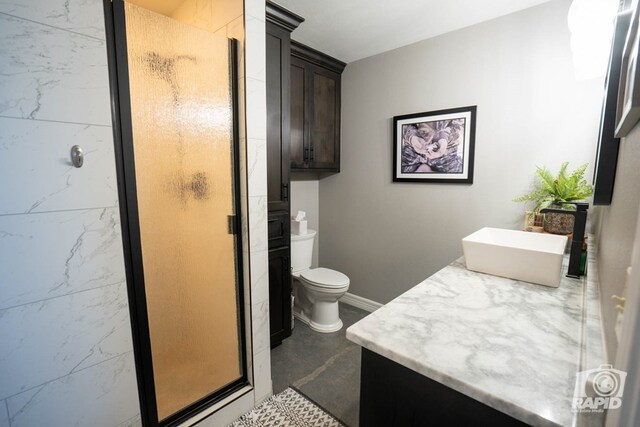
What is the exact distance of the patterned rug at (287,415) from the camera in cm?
160

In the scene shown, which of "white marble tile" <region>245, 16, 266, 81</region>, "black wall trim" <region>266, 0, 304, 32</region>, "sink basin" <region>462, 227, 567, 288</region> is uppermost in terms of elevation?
"black wall trim" <region>266, 0, 304, 32</region>

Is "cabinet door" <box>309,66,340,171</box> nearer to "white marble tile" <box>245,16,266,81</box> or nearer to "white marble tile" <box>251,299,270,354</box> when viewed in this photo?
"white marble tile" <box>245,16,266,81</box>

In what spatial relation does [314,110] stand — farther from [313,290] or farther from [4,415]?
[4,415]

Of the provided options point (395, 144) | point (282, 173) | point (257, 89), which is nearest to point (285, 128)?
point (282, 173)

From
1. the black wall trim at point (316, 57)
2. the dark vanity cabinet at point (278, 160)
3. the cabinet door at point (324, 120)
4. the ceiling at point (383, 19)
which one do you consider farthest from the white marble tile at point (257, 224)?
the black wall trim at point (316, 57)

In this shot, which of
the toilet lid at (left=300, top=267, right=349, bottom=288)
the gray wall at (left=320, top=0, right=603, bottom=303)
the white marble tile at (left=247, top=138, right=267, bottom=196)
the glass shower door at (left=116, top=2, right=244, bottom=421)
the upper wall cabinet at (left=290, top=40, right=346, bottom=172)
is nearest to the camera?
the glass shower door at (left=116, top=2, right=244, bottom=421)

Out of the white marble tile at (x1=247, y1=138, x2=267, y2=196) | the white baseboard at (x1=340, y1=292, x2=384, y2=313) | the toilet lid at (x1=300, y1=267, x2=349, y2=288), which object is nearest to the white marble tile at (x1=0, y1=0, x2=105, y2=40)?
the white marble tile at (x1=247, y1=138, x2=267, y2=196)

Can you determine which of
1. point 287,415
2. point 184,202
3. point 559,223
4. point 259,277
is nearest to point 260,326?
point 259,277

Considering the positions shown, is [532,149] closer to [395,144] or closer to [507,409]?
[395,144]

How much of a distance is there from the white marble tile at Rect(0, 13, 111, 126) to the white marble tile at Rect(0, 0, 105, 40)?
0.07 ft

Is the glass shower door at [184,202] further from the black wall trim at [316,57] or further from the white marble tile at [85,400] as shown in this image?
the black wall trim at [316,57]

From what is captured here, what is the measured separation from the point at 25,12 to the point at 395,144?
2.37 meters

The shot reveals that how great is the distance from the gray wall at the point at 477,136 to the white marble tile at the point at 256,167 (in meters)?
1.47

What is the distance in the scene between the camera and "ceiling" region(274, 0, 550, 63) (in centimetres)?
189
